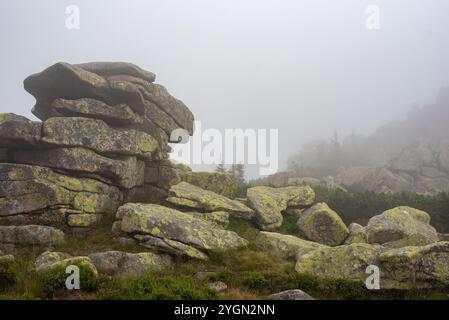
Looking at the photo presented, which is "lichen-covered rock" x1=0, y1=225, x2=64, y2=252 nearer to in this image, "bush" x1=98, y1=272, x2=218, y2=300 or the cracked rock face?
the cracked rock face

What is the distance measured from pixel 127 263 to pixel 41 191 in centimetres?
754

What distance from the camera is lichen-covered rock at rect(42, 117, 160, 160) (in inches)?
759

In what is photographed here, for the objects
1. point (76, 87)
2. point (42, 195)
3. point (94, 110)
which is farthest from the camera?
point (76, 87)

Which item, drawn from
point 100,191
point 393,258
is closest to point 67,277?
point 100,191

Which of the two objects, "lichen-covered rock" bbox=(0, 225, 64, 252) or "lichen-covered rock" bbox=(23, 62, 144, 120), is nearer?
"lichen-covered rock" bbox=(0, 225, 64, 252)

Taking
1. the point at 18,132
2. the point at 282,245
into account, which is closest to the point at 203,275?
the point at 282,245

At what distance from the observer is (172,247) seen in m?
15.5

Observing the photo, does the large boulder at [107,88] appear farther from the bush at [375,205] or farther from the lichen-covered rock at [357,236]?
the bush at [375,205]

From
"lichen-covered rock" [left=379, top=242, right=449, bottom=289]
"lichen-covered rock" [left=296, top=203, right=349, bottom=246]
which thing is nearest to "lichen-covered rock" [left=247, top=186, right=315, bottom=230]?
"lichen-covered rock" [left=296, top=203, right=349, bottom=246]

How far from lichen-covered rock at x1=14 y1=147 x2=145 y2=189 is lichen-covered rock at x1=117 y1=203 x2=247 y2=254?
132 inches

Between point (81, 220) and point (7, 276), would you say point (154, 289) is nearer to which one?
point (7, 276)

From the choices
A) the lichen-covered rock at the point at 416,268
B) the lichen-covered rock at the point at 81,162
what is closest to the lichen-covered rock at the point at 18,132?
the lichen-covered rock at the point at 81,162
